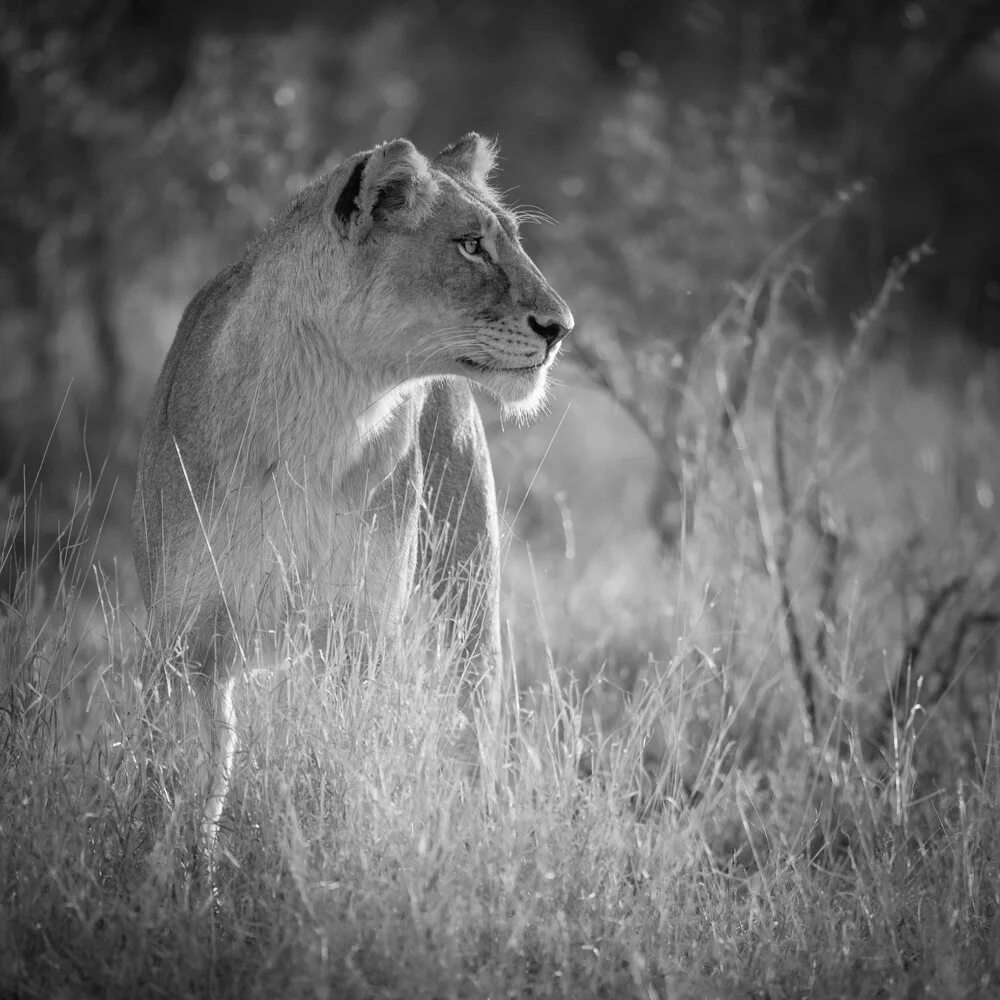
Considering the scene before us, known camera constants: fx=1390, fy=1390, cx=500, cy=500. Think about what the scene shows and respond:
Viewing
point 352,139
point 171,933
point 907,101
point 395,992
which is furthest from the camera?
point 907,101

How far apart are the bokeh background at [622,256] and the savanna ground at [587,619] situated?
2.3 inches

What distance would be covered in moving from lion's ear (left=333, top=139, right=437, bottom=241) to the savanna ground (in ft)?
3.39

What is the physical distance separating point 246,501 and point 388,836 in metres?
1.09

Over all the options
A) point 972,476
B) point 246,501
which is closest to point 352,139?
point 972,476

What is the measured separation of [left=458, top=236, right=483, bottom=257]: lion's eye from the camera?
3805 millimetres

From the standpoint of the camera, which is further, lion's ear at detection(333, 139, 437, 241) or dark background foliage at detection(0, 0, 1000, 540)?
dark background foliage at detection(0, 0, 1000, 540)

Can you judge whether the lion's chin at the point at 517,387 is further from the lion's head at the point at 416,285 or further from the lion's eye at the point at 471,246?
the lion's eye at the point at 471,246

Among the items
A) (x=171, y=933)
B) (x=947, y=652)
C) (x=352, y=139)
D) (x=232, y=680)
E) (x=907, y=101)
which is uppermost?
(x=907, y=101)

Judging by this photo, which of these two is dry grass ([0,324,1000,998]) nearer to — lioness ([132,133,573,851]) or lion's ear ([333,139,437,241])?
lioness ([132,133,573,851])

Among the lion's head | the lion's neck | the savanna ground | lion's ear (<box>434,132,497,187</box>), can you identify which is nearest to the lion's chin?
the lion's head

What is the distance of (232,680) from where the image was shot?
3.78 meters

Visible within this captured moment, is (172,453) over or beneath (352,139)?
beneath

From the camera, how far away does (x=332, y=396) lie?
3.81m

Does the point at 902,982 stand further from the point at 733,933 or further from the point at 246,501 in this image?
the point at 246,501
